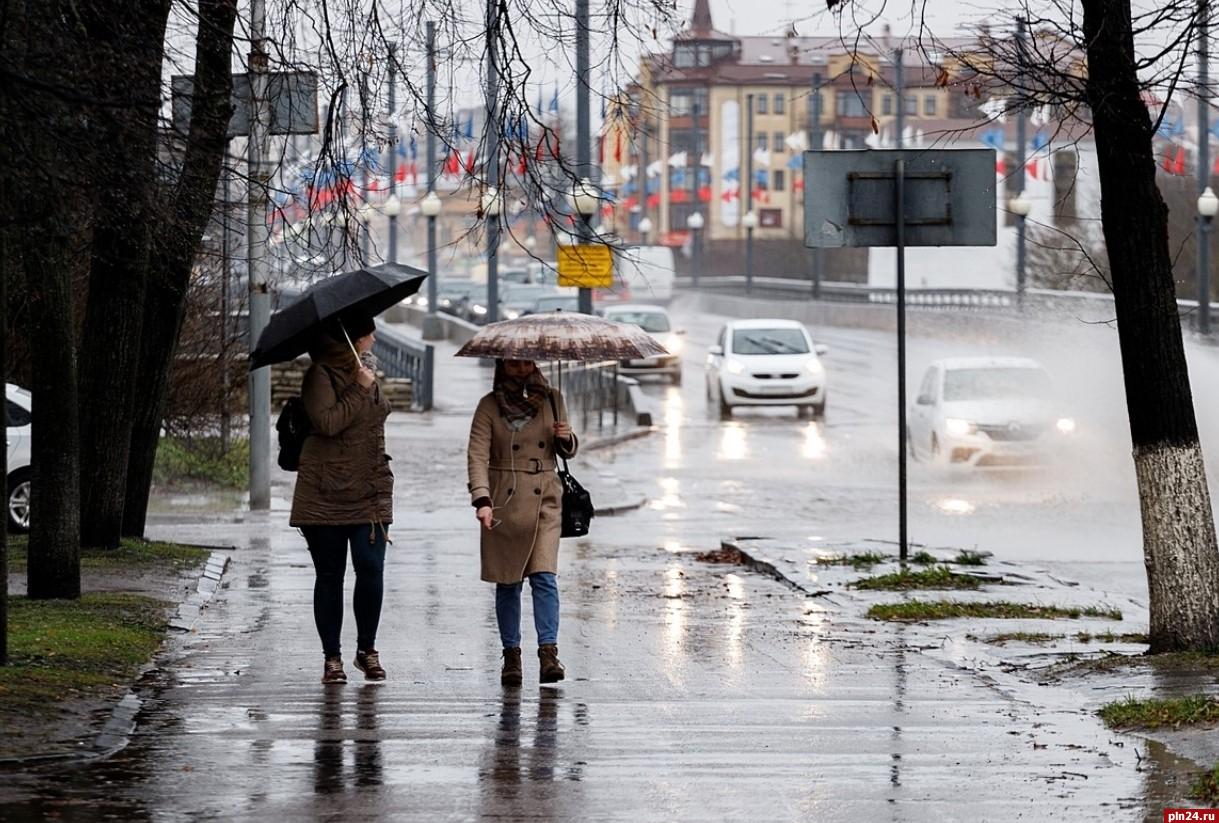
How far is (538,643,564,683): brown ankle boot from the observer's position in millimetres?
9602

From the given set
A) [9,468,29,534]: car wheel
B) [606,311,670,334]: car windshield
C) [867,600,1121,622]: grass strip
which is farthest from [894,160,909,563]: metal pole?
[606,311,670,334]: car windshield

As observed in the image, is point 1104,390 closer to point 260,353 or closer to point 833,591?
point 833,591

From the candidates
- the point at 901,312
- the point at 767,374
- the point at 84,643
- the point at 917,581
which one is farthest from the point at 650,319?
the point at 84,643

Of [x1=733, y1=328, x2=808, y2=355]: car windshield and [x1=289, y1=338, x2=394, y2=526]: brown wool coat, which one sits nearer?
[x1=289, y1=338, x2=394, y2=526]: brown wool coat

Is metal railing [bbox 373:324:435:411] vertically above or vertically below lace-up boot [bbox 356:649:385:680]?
above

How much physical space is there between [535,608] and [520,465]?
2.29 feet

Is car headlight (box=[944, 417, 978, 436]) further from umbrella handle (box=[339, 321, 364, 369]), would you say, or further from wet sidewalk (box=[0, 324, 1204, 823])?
umbrella handle (box=[339, 321, 364, 369])

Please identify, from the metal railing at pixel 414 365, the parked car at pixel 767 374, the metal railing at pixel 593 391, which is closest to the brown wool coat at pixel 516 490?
the metal railing at pixel 593 391

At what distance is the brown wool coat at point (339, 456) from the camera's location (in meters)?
9.44

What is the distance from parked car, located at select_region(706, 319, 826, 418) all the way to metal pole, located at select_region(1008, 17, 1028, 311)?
15.3ft

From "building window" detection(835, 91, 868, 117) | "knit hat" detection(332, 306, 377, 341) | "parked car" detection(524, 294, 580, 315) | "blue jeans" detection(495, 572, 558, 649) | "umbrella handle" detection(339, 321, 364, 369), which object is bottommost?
"blue jeans" detection(495, 572, 558, 649)

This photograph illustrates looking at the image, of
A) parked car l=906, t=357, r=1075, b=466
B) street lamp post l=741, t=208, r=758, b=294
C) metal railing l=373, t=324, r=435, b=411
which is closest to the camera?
parked car l=906, t=357, r=1075, b=466

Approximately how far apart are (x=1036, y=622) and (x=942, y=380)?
47.6 feet

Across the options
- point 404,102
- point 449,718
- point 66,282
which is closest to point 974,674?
point 449,718
